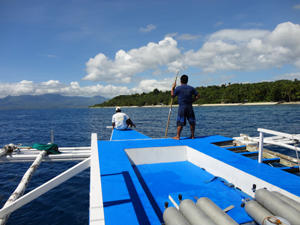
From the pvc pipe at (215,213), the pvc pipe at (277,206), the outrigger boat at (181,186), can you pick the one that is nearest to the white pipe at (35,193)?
the outrigger boat at (181,186)

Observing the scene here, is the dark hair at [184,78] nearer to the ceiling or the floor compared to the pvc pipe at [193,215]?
nearer to the ceiling

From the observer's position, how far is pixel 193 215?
85.6 inches

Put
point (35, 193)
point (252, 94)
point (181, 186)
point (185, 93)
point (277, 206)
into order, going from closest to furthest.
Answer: point (277, 206) < point (35, 193) < point (181, 186) < point (185, 93) < point (252, 94)

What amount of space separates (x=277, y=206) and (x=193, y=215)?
1069 mm

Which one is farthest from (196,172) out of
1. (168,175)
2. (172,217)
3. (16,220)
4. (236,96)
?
(236,96)

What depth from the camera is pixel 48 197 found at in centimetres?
638

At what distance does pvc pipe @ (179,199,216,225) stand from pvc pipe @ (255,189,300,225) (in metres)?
0.90

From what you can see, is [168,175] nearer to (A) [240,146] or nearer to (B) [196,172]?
(B) [196,172]

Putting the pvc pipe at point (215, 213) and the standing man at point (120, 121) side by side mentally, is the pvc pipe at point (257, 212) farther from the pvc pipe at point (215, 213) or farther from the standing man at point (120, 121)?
the standing man at point (120, 121)

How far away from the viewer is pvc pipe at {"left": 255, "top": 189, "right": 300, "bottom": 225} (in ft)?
6.91

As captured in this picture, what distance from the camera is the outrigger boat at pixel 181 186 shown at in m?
2.25

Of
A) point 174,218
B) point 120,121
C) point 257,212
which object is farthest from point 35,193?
point 120,121

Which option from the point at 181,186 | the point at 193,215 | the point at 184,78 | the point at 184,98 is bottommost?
the point at 181,186

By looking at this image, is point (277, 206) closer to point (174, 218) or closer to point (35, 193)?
point (174, 218)
